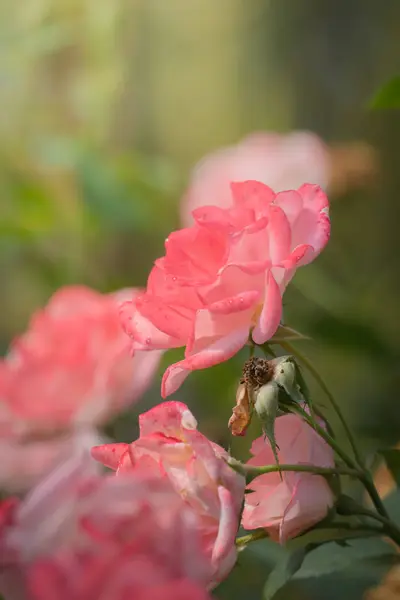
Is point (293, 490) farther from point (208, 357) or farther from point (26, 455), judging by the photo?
point (26, 455)

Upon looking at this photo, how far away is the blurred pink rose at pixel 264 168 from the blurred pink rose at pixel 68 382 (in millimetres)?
167

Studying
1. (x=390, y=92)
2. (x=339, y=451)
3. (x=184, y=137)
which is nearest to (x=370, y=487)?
(x=339, y=451)

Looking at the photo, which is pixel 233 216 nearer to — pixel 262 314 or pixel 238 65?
pixel 262 314

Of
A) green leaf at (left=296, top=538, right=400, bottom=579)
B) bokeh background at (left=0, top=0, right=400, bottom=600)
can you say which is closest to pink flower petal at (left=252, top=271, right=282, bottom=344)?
green leaf at (left=296, top=538, right=400, bottom=579)

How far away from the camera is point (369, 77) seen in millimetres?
618

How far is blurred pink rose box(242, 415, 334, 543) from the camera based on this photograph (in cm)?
20

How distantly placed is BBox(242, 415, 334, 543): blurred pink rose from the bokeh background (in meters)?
0.23

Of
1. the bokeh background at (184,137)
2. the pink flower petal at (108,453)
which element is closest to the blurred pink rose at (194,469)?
the pink flower petal at (108,453)

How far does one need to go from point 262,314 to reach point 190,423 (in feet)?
0.12

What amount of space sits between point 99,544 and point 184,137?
605 mm

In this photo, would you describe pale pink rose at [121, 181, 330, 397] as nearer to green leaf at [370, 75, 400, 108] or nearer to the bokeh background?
green leaf at [370, 75, 400, 108]

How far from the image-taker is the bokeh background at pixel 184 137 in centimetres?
51

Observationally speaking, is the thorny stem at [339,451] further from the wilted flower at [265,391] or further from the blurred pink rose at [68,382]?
the blurred pink rose at [68,382]

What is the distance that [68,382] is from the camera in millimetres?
357
